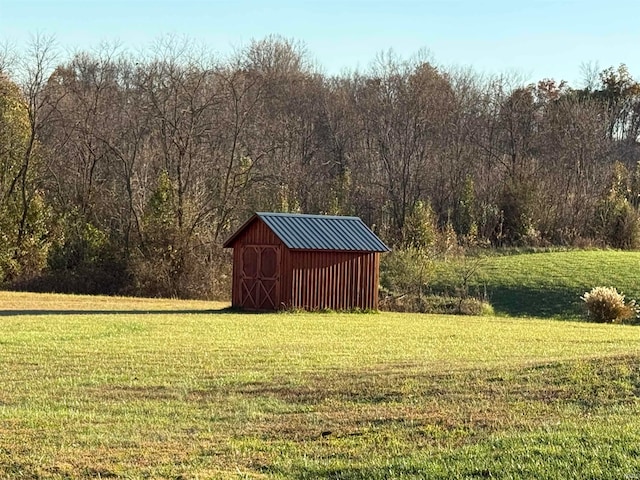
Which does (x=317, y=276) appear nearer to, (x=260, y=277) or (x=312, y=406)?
(x=260, y=277)

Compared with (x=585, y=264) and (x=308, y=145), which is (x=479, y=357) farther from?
(x=308, y=145)

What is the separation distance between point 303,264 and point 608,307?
10489 mm

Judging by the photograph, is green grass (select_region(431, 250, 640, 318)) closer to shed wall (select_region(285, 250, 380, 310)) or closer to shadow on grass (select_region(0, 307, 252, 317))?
shed wall (select_region(285, 250, 380, 310))

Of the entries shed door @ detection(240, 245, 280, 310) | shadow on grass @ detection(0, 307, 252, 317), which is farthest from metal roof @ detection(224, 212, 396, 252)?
shadow on grass @ detection(0, 307, 252, 317)

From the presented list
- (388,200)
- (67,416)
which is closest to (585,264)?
(388,200)

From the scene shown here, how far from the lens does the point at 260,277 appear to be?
31.6m

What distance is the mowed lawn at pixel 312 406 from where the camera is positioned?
836 cm

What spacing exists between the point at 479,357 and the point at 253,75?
40.5m

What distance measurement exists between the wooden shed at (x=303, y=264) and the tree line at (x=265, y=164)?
8247 millimetres

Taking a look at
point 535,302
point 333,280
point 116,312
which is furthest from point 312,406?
point 535,302

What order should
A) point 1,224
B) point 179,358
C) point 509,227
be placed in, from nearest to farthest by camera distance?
1. point 179,358
2. point 1,224
3. point 509,227

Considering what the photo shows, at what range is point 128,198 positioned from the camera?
45750 millimetres

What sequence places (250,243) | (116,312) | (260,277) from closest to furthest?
(116,312) → (260,277) → (250,243)

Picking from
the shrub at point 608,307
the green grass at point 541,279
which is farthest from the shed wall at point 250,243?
the shrub at point 608,307
